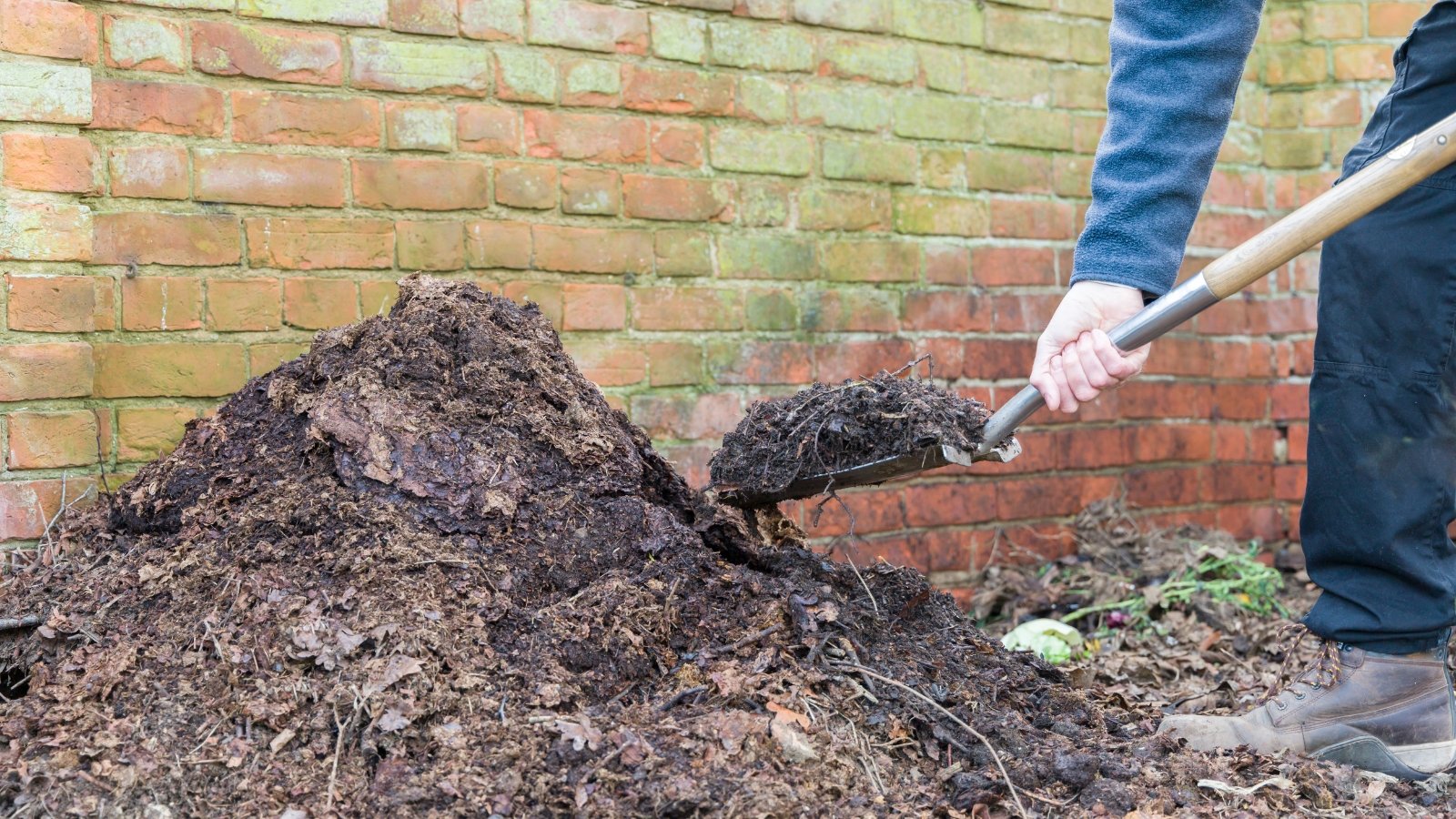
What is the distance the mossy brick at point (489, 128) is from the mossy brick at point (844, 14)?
86cm

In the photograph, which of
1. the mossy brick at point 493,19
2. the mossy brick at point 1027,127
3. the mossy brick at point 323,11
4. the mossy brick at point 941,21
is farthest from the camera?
the mossy brick at point 1027,127

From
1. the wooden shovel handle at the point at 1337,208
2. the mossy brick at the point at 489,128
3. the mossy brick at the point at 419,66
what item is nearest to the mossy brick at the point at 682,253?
the mossy brick at the point at 489,128

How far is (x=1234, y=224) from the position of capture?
380 cm

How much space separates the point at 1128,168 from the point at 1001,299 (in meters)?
1.46

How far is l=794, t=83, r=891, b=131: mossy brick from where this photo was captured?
3.14m

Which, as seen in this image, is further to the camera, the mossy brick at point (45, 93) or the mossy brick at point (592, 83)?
the mossy brick at point (592, 83)

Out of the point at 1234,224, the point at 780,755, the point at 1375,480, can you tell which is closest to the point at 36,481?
the point at 780,755

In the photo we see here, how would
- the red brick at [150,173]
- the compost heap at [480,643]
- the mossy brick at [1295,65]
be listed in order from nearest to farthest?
1. the compost heap at [480,643]
2. the red brick at [150,173]
3. the mossy brick at [1295,65]

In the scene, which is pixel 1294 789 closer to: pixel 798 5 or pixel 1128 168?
pixel 1128 168

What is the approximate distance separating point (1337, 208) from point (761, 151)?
1.55 meters

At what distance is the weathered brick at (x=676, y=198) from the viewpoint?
2.90 meters

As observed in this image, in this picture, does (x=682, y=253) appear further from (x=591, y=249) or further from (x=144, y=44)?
(x=144, y=44)

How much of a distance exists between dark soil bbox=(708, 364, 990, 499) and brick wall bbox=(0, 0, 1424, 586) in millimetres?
849

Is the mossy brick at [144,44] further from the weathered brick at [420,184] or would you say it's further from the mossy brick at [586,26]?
the mossy brick at [586,26]
